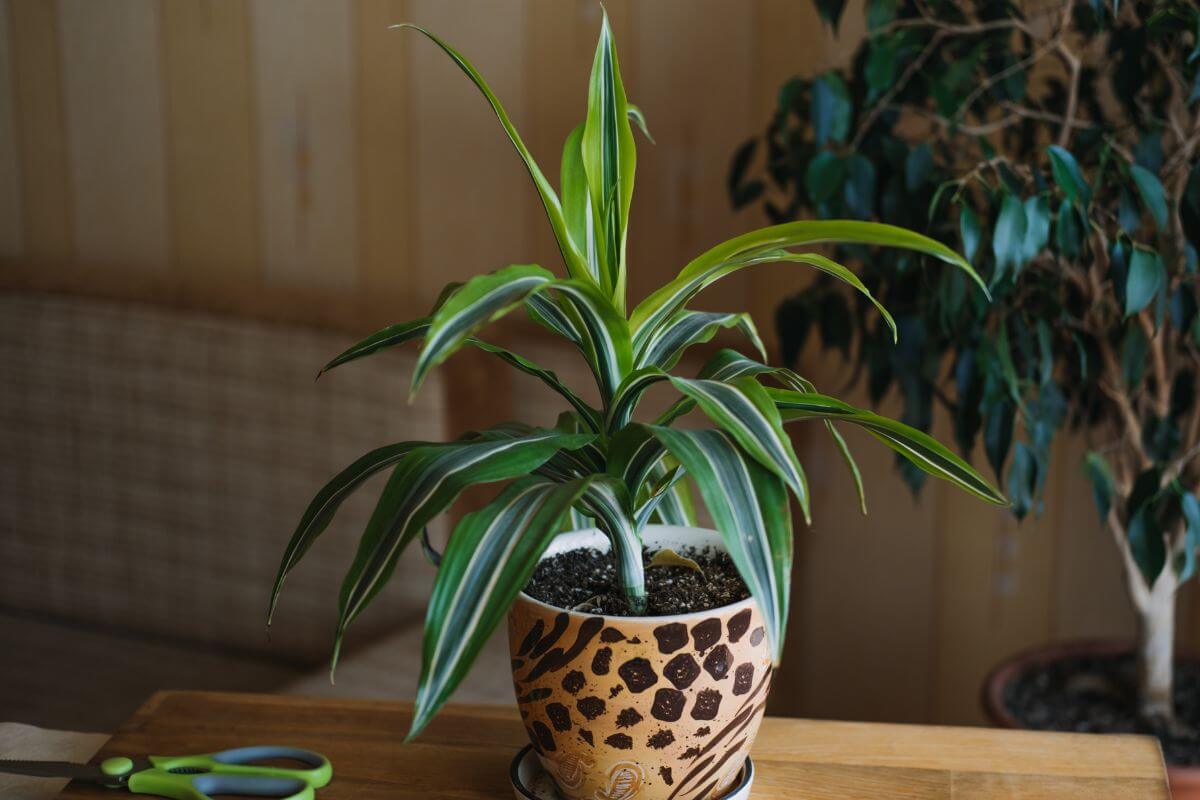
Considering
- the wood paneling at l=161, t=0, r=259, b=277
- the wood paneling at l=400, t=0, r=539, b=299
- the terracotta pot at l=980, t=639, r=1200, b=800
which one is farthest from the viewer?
the wood paneling at l=161, t=0, r=259, b=277

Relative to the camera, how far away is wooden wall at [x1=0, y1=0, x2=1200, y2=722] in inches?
68.1

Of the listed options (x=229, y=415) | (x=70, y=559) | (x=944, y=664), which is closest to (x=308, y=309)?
(x=229, y=415)

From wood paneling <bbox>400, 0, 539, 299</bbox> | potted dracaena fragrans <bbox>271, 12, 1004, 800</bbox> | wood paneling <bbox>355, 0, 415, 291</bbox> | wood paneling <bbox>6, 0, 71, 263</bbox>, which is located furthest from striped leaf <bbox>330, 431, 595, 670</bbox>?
wood paneling <bbox>6, 0, 71, 263</bbox>

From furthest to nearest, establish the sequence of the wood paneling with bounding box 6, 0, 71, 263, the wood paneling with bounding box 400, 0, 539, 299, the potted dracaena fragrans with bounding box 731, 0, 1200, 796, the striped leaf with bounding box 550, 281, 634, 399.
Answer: the wood paneling with bounding box 6, 0, 71, 263, the wood paneling with bounding box 400, 0, 539, 299, the potted dracaena fragrans with bounding box 731, 0, 1200, 796, the striped leaf with bounding box 550, 281, 634, 399

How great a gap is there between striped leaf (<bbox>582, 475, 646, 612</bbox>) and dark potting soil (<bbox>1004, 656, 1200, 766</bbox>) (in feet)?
2.63

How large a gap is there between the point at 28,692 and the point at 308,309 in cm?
68

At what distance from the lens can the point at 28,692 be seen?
1.69 meters

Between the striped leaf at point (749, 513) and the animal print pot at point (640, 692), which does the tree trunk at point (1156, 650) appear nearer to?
the animal print pot at point (640, 692)

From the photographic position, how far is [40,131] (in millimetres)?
2123

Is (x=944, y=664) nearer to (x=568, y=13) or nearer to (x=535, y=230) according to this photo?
(x=535, y=230)

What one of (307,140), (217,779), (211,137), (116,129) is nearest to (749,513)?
(217,779)

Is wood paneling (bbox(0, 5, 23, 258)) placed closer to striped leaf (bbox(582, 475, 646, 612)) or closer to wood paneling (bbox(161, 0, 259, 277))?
wood paneling (bbox(161, 0, 259, 277))

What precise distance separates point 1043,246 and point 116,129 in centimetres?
156

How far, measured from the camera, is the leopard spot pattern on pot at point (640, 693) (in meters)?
0.74
